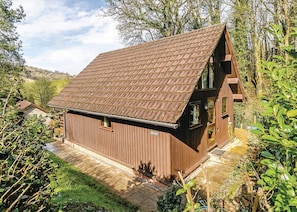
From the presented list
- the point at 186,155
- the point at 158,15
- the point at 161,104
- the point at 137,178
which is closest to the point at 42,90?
the point at 158,15

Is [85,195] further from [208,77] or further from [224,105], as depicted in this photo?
[224,105]

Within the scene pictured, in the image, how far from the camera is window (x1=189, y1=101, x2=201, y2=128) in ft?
27.5

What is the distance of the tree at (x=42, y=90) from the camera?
2803 centimetres

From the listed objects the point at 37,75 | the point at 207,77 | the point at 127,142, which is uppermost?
the point at 37,75

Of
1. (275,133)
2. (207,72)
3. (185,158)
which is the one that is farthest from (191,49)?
(275,133)

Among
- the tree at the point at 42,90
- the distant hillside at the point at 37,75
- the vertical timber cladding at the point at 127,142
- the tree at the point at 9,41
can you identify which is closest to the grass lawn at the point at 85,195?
the vertical timber cladding at the point at 127,142

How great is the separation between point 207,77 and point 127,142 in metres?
4.89

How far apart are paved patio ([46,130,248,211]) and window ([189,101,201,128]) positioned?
183 centimetres

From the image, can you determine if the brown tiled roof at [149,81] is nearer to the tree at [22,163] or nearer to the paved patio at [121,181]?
the paved patio at [121,181]

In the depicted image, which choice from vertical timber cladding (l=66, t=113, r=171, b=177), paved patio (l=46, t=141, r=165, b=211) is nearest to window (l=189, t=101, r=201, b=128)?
vertical timber cladding (l=66, t=113, r=171, b=177)

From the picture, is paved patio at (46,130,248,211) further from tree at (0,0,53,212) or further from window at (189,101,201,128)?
tree at (0,0,53,212)

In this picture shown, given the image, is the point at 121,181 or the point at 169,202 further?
the point at 121,181

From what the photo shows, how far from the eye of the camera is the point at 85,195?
22.5ft

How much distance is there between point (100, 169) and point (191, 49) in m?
6.70
